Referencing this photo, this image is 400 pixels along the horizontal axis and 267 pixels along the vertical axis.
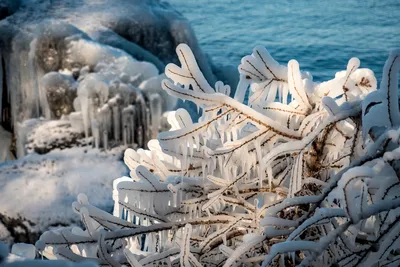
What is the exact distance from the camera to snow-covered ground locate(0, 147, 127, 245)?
6.04m


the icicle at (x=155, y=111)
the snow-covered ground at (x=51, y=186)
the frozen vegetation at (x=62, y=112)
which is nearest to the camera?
the snow-covered ground at (x=51, y=186)

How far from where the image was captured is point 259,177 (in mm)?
1854

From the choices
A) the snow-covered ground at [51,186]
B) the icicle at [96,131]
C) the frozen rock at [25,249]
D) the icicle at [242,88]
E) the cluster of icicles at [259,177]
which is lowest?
the snow-covered ground at [51,186]

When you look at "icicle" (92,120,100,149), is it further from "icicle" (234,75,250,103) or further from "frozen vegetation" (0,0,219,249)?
"icicle" (234,75,250,103)

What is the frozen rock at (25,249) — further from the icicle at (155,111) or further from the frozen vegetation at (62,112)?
the icicle at (155,111)

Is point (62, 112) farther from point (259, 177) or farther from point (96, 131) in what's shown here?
point (259, 177)

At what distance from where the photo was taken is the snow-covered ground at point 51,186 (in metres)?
6.04

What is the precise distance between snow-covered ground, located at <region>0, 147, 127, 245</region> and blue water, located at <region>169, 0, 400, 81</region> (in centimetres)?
822

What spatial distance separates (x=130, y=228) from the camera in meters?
1.86

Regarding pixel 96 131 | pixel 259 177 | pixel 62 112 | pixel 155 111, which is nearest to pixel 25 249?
pixel 259 177

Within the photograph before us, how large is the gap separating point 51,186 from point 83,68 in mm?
1938

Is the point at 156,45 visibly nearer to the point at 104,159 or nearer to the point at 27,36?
the point at 27,36

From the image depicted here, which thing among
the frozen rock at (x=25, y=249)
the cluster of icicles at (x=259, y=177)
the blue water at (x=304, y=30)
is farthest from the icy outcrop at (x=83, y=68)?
the blue water at (x=304, y=30)

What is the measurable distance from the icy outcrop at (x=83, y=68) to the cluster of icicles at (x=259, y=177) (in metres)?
4.97
